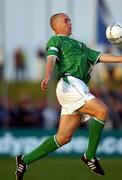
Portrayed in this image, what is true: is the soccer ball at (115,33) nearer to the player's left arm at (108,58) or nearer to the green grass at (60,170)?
the player's left arm at (108,58)

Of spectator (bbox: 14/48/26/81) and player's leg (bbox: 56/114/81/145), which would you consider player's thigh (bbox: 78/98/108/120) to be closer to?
player's leg (bbox: 56/114/81/145)

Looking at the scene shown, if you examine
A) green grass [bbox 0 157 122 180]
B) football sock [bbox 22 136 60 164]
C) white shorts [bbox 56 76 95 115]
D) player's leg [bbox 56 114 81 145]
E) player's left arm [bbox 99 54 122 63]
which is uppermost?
player's left arm [bbox 99 54 122 63]

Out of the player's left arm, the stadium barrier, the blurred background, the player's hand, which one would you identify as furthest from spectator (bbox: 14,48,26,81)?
the player's hand

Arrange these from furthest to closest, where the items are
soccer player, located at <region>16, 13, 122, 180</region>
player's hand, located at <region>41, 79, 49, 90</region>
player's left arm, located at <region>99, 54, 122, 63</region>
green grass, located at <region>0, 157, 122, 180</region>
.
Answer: green grass, located at <region>0, 157, 122, 180</region>, player's left arm, located at <region>99, 54, 122, 63</region>, soccer player, located at <region>16, 13, 122, 180</region>, player's hand, located at <region>41, 79, 49, 90</region>

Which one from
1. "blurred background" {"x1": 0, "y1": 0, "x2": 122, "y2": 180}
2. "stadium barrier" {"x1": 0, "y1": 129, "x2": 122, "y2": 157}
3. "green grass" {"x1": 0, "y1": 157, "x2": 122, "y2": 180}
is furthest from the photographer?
"blurred background" {"x1": 0, "y1": 0, "x2": 122, "y2": 180}

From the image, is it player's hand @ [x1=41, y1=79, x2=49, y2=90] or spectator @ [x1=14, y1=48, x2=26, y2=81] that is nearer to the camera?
player's hand @ [x1=41, y1=79, x2=49, y2=90]

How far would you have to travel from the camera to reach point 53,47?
13414mm

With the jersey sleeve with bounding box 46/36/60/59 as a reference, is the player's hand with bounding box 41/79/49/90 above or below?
below

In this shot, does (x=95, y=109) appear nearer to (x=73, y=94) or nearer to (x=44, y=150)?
(x=73, y=94)

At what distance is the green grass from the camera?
15.7m

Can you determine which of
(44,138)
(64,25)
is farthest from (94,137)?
(44,138)

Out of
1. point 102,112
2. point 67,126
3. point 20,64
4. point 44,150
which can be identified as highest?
point 102,112

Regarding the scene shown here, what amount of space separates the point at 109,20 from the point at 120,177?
1018 cm

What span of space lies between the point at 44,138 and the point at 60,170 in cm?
506
